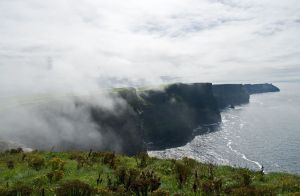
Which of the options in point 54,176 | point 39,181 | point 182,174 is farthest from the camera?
point 182,174

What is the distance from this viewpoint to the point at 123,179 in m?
15.8

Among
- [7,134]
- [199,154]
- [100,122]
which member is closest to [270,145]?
[199,154]

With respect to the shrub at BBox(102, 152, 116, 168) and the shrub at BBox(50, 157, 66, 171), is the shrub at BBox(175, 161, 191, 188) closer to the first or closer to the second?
the shrub at BBox(102, 152, 116, 168)

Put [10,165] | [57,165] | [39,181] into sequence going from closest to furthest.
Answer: [39,181]
[57,165]
[10,165]

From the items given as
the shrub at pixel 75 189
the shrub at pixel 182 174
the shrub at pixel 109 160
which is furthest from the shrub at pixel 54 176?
the shrub at pixel 182 174

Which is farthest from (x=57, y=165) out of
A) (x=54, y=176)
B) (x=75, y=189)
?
(x=75, y=189)

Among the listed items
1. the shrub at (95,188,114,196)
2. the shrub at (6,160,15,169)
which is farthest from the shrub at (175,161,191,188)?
the shrub at (6,160,15,169)

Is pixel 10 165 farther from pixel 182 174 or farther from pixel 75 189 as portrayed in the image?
pixel 182 174

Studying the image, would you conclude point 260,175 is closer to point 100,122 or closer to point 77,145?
point 77,145

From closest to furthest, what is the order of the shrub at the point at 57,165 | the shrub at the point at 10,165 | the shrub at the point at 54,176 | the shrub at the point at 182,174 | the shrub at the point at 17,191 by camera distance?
the shrub at the point at 17,191 < the shrub at the point at 54,176 < the shrub at the point at 182,174 < the shrub at the point at 57,165 < the shrub at the point at 10,165

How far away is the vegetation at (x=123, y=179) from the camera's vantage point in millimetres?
13703

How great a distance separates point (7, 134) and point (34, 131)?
58.6ft

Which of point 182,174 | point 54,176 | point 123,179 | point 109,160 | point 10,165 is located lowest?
point 10,165

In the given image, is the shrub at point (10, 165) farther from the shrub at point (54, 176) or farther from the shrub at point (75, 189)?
the shrub at point (75, 189)
